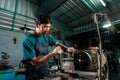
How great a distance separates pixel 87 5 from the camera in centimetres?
613

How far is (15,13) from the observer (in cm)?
574

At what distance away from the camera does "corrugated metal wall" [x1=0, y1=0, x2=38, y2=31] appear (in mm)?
5371

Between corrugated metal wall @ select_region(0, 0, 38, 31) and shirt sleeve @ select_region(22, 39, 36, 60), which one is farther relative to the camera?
corrugated metal wall @ select_region(0, 0, 38, 31)

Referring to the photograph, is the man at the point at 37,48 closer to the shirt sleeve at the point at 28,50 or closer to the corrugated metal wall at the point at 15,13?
the shirt sleeve at the point at 28,50

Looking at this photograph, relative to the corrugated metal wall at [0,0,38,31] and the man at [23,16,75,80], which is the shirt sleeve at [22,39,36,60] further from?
the corrugated metal wall at [0,0,38,31]

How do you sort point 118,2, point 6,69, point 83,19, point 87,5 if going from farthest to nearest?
point 83,19 < point 87,5 < point 118,2 < point 6,69

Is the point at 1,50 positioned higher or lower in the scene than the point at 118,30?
lower

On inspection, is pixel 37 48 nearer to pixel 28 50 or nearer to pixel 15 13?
pixel 28 50

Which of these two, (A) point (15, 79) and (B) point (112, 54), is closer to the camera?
(A) point (15, 79)

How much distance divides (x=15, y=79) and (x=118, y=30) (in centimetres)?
512

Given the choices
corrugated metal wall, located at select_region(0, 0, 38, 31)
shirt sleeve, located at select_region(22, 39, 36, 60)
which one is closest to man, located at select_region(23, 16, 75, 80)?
shirt sleeve, located at select_region(22, 39, 36, 60)

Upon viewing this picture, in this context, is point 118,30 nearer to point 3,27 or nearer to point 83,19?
point 83,19

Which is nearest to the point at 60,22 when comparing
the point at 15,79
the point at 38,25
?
the point at 15,79

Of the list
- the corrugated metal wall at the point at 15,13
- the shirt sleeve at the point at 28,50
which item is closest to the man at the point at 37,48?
the shirt sleeve at the point at 28,50
